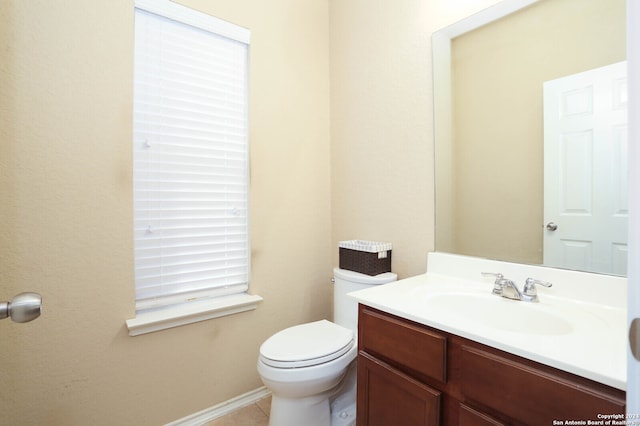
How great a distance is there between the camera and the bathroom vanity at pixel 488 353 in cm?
66

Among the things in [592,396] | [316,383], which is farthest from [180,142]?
[592,396]

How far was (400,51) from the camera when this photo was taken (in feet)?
5.35

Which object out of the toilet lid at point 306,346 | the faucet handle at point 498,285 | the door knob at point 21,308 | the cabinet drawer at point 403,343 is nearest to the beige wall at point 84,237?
the toilet lid at point 306,346

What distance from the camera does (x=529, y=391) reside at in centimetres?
70

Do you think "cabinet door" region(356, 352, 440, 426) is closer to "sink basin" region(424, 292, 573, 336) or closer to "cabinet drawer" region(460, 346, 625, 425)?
"cabinet drawer" region(460, 346, 625, 425)

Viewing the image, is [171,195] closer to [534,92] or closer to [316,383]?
[316,383]

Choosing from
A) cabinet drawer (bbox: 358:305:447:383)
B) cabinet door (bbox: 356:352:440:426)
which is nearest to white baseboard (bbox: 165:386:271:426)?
cabinet door (bbox: 356:352:440:426)

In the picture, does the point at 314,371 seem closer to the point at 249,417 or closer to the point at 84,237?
the point at 249,417

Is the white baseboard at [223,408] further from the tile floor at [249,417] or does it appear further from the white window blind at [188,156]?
the white window blind at [188,156]

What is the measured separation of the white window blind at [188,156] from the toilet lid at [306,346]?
1.62 ft

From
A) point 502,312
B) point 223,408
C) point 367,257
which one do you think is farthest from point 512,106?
point 223,408

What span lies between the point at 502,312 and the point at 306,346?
0.82 metres

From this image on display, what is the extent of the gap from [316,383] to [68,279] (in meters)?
1.15

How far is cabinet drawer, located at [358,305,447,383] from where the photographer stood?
889 mm
